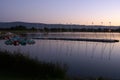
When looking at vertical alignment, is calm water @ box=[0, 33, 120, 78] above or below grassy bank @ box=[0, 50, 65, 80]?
below

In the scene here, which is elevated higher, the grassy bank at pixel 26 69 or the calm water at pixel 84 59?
the grassy bank at pixel 26 69

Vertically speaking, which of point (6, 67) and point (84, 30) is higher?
point (6, 67)

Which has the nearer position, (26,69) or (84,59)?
(26,69)

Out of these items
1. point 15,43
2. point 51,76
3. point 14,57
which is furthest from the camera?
point 15,43

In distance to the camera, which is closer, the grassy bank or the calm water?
the grassy bank

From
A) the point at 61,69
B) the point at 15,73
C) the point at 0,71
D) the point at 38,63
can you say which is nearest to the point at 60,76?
the point at 61,69

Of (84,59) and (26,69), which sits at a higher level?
(26,69)

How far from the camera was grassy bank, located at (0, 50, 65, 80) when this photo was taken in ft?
28.9

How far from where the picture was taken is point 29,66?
9.62m

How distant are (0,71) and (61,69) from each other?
2.31 m

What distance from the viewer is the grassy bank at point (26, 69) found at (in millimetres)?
8812

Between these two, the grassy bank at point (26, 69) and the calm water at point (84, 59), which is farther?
the calm water at point (84, 59)

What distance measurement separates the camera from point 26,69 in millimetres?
9602

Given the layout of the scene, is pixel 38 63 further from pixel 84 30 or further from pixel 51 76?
pixel 84 30
